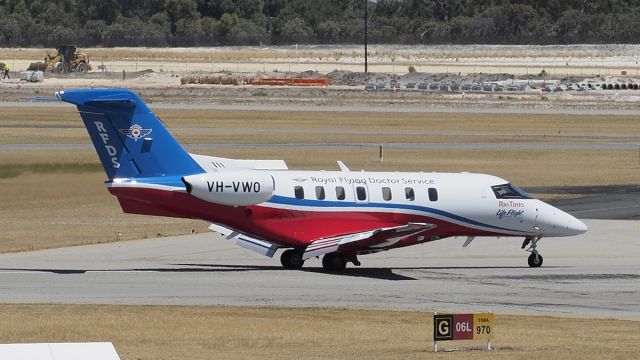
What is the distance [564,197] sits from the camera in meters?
61.8

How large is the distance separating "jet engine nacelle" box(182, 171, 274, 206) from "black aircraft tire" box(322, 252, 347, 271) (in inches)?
116

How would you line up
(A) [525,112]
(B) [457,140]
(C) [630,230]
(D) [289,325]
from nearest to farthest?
(D) [289,325], (C) [630,230], (B) [457,140], (A) [525,112]

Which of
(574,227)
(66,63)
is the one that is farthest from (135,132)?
(66,63)

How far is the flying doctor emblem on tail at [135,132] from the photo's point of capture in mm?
37794

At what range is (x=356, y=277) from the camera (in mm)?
39438

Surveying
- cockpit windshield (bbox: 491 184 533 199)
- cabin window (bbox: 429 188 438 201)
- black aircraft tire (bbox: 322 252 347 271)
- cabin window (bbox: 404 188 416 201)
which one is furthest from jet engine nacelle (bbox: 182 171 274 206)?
cockpit windshield (bbox: 491 184 533 199)

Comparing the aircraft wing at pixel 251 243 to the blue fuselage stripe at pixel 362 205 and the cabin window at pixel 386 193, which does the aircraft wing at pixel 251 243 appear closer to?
the blue fuselage stripe at pixel 362 205

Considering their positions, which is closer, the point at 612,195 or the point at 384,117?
the point at 612,195

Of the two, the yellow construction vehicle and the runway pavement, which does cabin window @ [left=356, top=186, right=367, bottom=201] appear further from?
the yellow construction vehicle

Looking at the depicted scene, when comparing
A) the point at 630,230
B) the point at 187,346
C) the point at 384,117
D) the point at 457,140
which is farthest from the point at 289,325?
the point at 384,117

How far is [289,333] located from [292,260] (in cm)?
1155

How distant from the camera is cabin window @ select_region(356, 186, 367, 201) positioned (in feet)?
132

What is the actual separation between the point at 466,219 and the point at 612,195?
2300cm

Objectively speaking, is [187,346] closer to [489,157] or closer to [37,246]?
[37,246]
